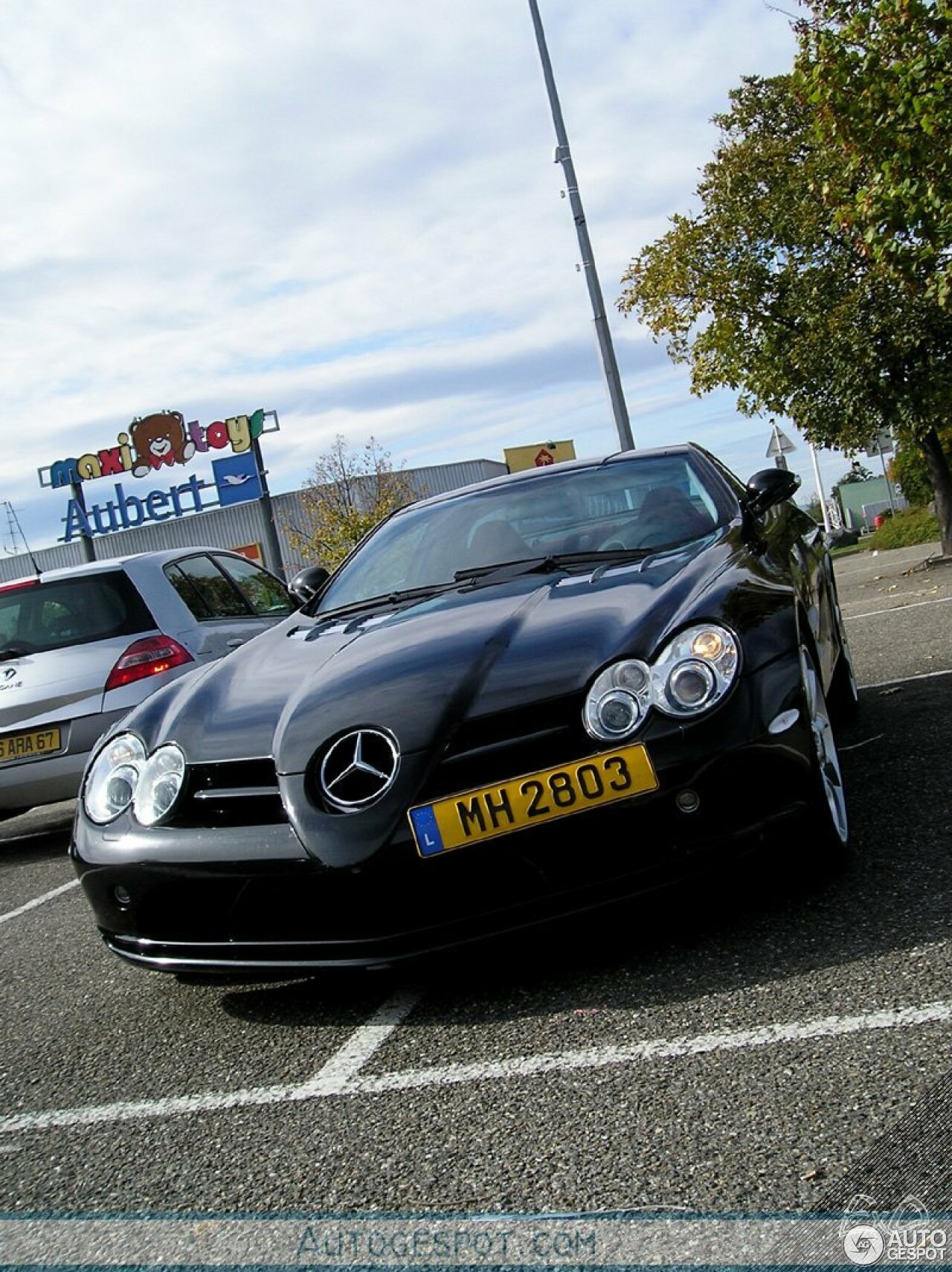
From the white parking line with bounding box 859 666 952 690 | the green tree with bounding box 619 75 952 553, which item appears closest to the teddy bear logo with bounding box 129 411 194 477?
the green tree with bounding box 619 75 952 553

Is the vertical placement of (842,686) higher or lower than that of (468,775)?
lower

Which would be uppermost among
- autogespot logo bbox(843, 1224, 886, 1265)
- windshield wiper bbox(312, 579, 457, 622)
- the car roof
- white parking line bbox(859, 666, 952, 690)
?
the car roof

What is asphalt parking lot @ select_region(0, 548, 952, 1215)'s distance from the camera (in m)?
2.09

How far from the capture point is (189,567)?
7.49 meters

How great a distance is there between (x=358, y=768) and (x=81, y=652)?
408 cm

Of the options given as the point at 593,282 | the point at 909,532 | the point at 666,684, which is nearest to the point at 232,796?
the point at 666,684

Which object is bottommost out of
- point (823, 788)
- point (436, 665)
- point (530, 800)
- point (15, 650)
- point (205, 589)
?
point (823, 788)

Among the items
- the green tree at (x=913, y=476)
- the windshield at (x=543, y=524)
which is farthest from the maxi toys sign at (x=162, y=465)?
the windshield at (x=543, y=524)

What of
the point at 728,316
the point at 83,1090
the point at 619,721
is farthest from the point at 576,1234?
the point at 728,316

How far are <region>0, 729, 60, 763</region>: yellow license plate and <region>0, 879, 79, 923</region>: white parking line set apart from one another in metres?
0.95

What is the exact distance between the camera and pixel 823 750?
3.42m

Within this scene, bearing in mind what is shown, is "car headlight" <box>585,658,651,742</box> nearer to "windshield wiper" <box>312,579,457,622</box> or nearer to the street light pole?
"windshield wiper" <box>312,579,457,622</box>

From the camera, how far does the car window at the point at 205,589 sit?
724 cm

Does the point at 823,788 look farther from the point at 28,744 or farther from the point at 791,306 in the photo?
the point at 791,306
